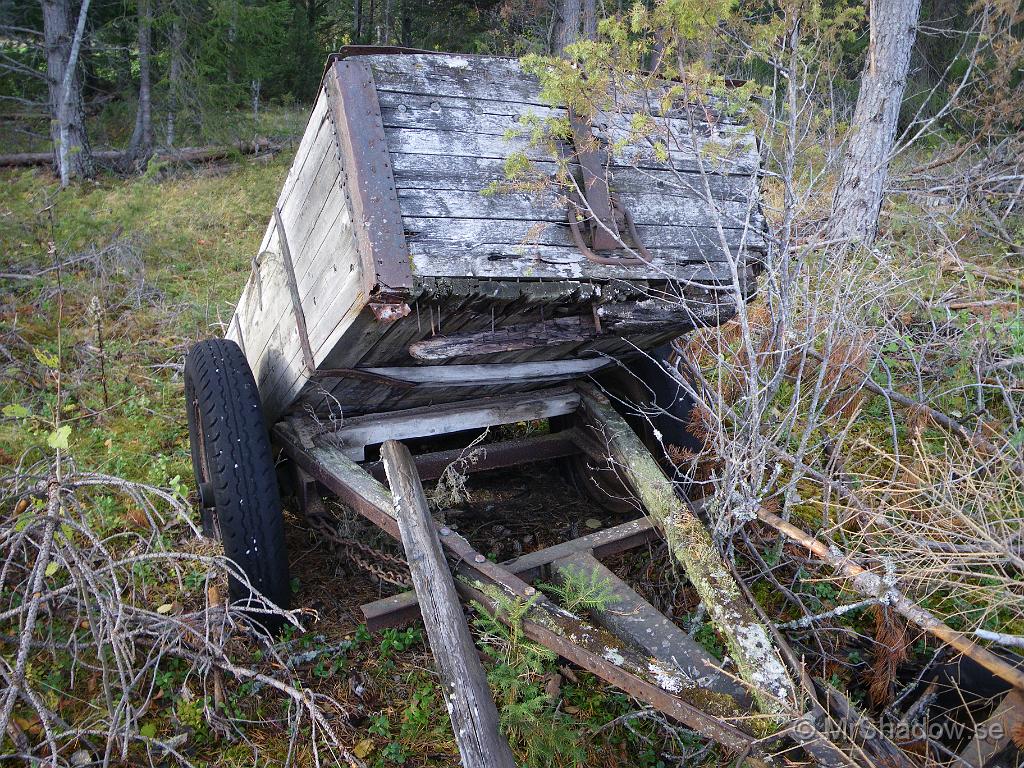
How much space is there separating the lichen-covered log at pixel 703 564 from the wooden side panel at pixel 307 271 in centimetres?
139

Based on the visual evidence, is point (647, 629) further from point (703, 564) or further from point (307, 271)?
point (307, 271)

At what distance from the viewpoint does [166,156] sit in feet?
32.7

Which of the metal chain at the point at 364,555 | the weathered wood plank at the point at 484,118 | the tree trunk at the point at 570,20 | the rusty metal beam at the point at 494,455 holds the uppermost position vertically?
the tree trunk at the point at 570,20

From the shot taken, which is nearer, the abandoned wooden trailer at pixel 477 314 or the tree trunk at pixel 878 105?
the abandoned wooden trailer at pixel 477 314

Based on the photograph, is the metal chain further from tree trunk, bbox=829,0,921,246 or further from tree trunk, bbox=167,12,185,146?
tree trunk, bbox=167,12,185,146

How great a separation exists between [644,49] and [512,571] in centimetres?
206

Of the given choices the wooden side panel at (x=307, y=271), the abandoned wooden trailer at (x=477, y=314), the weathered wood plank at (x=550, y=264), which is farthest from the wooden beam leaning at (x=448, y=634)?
the weathered wood plank at (x=550, y=264)

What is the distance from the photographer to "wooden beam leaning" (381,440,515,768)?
2018mm

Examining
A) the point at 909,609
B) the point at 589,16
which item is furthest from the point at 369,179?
the point at 589,16

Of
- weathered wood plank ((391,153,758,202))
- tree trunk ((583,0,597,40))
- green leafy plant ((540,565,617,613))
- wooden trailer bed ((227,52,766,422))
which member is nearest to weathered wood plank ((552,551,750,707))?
green leafy plant ((540,565,617,613))

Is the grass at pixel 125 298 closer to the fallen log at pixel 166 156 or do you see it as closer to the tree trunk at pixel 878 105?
the fallen log at pixel 166 156

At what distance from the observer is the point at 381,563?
330 cm

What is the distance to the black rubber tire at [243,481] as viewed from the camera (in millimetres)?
2762

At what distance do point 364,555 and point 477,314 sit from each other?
1.47 meters
